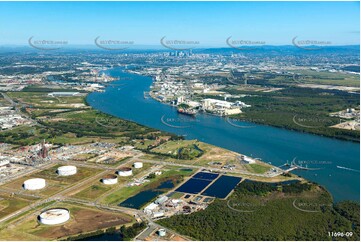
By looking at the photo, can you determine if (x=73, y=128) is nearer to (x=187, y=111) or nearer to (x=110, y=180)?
(x=187, y=111)

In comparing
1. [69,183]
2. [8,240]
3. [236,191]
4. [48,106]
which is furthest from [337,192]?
[48,106]

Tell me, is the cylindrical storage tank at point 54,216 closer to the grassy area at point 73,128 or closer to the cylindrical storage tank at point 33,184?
the cylindrical storage tank at point 33,184

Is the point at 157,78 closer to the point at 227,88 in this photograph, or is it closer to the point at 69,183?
the point at 227,88

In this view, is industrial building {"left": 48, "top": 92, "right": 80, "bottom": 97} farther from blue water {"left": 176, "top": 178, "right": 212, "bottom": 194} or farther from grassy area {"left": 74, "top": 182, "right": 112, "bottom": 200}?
blue water {"left": 176, "top": 178, "right": 212, "bottom": 194}

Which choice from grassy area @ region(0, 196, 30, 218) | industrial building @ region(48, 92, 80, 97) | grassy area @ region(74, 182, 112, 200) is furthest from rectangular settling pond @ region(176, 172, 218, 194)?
industrial building @ region(48, 92, 80, 97)

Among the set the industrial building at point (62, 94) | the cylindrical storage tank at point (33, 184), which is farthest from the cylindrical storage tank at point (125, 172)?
the industrial building at point (62, 94)

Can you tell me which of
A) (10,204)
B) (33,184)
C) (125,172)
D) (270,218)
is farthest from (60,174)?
(270,218)
